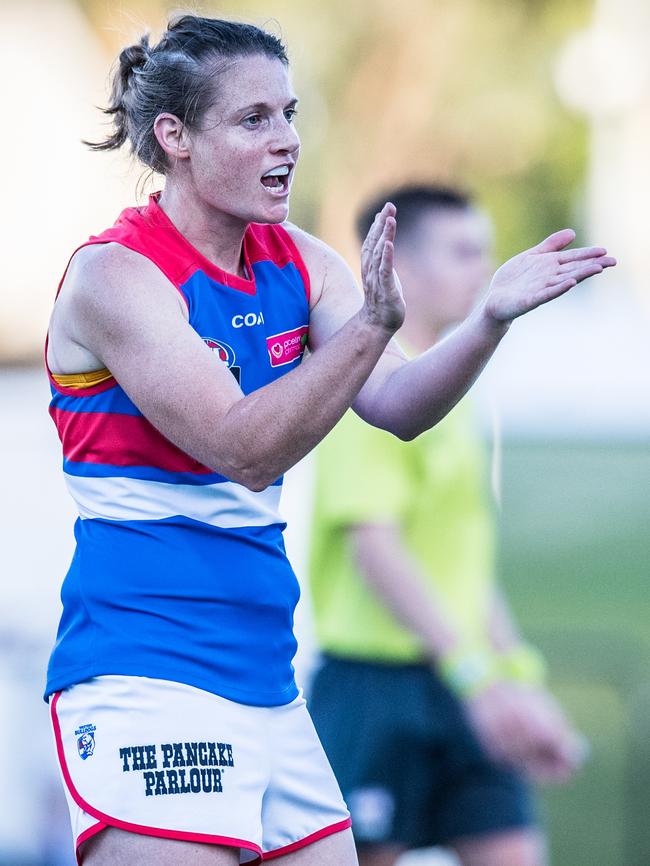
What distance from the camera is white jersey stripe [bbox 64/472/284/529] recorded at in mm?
2074

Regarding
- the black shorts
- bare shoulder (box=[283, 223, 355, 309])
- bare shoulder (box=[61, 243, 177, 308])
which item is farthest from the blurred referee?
bare shoulder (box=[61, 243, 177, 308])

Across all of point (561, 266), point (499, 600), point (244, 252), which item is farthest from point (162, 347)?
point (499, 600)

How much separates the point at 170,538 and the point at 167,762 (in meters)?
0.32

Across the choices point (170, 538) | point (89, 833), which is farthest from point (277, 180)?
point (89, 833)

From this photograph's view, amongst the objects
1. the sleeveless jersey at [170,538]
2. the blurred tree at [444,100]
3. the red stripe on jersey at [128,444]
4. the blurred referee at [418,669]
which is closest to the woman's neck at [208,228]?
the sleeveless jersey at [170,538]

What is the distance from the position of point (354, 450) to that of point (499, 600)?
786mm

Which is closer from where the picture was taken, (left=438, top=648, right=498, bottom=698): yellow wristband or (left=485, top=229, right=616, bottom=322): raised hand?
(left=485, top=229, right=616, bottom=322): raised hand

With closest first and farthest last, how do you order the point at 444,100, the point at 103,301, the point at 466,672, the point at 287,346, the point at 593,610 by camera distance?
1. the point at 103,301
2. the point at 287,346
3. the point at 466,672
4. the point at 593,610
5. the point at 444,100

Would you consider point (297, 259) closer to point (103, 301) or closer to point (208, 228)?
point (208, 228)

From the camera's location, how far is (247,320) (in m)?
2.12

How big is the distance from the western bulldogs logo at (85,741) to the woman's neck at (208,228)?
708 millimetres

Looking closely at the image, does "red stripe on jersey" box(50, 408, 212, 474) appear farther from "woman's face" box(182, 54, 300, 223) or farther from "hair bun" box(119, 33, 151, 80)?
"hair bun" box(119, 33, 151, 80)

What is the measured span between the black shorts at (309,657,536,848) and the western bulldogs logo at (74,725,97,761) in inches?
60.2

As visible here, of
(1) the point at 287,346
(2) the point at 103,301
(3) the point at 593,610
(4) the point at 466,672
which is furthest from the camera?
(3) the point at 593,610
